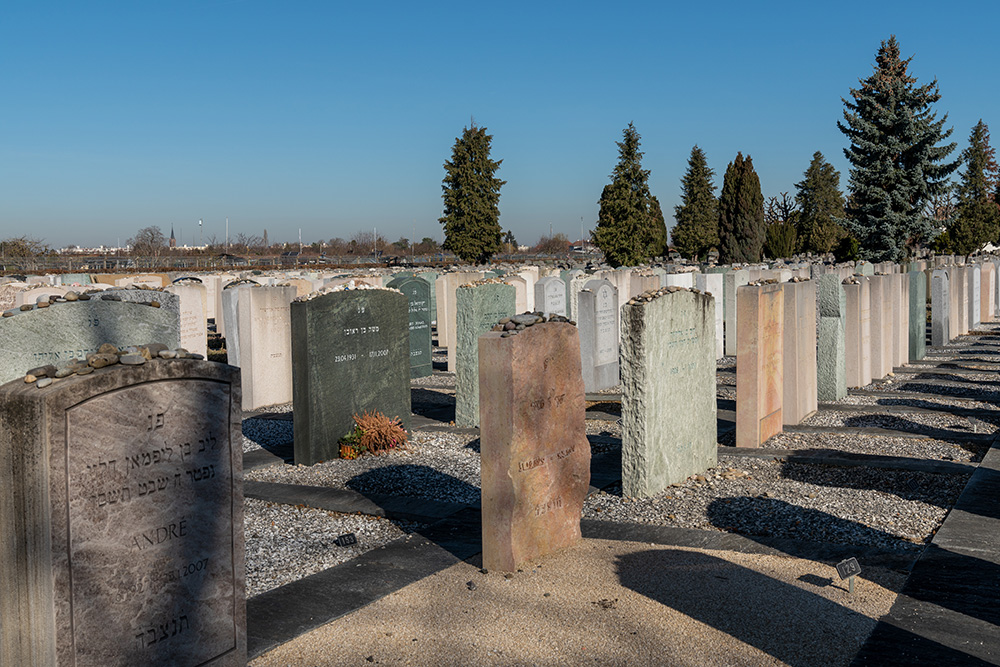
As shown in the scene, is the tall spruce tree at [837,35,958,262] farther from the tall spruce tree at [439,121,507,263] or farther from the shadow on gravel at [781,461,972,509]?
the shadow on gravel at [781,461,972,509]

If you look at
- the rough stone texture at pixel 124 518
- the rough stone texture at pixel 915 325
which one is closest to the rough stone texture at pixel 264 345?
the rough stone texture at pixel 124 518

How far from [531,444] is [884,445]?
5.16 metres

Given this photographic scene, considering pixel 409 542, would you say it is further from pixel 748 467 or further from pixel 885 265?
pixel 885 265

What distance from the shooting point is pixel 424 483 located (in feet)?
27.1

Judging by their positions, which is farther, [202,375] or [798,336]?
[798,336]

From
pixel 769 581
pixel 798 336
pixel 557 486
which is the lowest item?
pixel 769 581

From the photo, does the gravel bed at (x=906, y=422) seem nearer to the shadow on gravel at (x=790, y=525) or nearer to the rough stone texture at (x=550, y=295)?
the shadow on gravel at (x=790, y=525)

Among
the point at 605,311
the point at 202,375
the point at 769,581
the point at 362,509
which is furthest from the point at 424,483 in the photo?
the point at 605,311

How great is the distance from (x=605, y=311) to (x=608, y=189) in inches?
1738

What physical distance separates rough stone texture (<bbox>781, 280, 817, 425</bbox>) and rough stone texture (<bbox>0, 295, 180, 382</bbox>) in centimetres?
672

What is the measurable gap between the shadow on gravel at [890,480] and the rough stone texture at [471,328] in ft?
12.7

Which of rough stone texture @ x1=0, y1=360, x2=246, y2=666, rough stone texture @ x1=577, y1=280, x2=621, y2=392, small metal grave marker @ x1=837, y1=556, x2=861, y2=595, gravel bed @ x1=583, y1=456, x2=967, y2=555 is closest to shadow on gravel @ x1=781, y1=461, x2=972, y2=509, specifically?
gravel bed @ x1=583, y1=456, x2=967, y2=555

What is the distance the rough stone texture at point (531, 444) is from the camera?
5711 millimetres

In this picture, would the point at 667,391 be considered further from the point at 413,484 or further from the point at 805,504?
the point at 413,484
